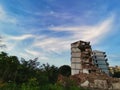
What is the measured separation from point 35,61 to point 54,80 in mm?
3246

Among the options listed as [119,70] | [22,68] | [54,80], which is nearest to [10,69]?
[22,68]

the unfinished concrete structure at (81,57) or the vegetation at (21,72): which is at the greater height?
the unfinished concrete structure at (81,57)

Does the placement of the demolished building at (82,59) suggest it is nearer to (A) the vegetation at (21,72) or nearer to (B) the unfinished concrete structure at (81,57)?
(B) the unfinished concrete structure at (81,57)

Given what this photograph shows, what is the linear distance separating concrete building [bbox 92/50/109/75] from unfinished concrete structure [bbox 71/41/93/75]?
1445mm

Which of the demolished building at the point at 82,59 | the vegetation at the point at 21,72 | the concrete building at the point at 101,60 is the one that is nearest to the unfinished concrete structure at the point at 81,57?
the demolished building at the point at 82,59

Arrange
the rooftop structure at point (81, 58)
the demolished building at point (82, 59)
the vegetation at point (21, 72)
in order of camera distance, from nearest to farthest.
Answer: the vegetation at point (21, 72) < the demolished building at point (82, 59) < the rooftop structure at point (81, 58)

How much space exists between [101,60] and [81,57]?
3.63m

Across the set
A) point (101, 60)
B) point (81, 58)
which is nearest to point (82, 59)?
point (81, 58)

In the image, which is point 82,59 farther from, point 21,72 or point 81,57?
point 21,72

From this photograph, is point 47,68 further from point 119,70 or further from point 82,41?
point 119,70

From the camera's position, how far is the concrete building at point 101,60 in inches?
1200

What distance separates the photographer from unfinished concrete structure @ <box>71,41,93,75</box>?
28.5 metres

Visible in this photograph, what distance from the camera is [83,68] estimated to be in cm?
2847

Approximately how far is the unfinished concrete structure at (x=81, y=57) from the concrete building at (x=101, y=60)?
1.44 metres
